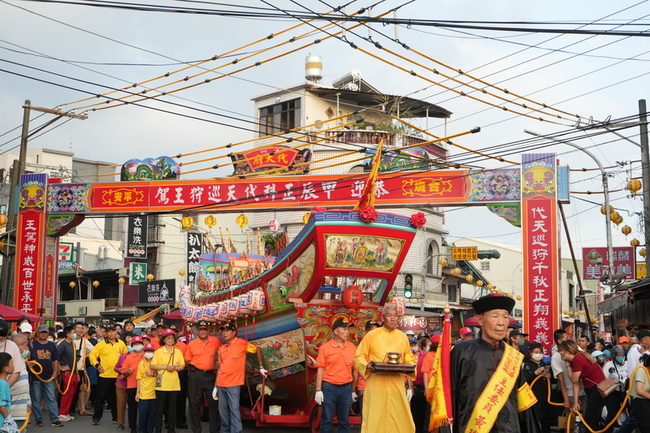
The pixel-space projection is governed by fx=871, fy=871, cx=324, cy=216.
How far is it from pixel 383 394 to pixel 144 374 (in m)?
5.04

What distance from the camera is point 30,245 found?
933 inches

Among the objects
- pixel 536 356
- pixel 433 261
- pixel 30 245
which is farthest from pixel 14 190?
pixel 433 261

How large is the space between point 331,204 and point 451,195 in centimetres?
300

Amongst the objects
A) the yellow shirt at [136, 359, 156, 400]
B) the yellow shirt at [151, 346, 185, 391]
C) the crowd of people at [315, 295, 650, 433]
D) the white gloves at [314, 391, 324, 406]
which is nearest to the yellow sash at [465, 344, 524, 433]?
the crowd of people at [315, 295, 650, 433]

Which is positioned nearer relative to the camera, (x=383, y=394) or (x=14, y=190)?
(x=383, y=394)

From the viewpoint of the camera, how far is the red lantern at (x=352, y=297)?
13.5 m

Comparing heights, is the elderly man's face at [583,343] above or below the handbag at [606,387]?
above

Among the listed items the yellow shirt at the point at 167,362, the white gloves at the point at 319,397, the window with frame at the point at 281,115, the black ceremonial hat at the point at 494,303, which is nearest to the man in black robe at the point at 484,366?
the black ceremonial hat at the point at 494,303

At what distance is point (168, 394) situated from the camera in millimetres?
14039

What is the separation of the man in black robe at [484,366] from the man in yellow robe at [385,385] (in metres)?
3.36

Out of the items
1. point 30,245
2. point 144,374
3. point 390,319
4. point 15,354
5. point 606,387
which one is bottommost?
point 144,374

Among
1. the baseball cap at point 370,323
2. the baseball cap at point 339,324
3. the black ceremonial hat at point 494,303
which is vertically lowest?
the baseball cap at point 370,323

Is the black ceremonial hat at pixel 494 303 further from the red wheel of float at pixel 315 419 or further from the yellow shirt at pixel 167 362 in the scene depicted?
the yellow shirt at pixel 167 362

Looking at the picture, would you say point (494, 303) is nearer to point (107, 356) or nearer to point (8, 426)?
point (8, 426)
